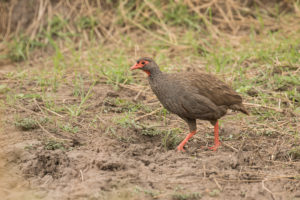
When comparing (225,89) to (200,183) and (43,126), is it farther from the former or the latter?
(43,126)

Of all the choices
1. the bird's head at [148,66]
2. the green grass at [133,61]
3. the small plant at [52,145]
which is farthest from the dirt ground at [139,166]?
the bird's head at [148,66]

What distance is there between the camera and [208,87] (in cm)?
537

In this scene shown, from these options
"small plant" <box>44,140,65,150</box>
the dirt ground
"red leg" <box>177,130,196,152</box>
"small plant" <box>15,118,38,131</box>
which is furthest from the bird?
"small plant" <box>15,118,38,131</box>

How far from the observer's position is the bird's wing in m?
5.28

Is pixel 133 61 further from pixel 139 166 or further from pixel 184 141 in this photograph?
pixel 139 166

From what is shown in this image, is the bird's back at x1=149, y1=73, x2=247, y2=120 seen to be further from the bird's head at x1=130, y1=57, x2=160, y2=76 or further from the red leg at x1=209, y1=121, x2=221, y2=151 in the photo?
the red leg at x1=209, y1=121, x2=221, y2=151

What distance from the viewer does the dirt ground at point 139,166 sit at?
415 cm

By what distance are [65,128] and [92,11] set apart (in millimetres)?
4911

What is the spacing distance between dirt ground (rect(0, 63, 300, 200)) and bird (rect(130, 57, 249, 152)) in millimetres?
402

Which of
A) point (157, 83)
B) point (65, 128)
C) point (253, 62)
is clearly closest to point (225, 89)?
point (157, 83)

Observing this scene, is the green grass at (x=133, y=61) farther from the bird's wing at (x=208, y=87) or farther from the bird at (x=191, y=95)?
the bird's wing at (x=208, y=87)

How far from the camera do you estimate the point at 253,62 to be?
781 cm

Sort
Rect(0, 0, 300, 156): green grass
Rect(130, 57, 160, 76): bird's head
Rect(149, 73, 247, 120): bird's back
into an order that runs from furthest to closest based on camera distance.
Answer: Rect(0, 0, 300, 156): green grass < Rect(130, 57, 160, 76): bird's head < Rect(149, 73, 247, 120): bird's back

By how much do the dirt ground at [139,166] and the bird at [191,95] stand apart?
40 centimetres
